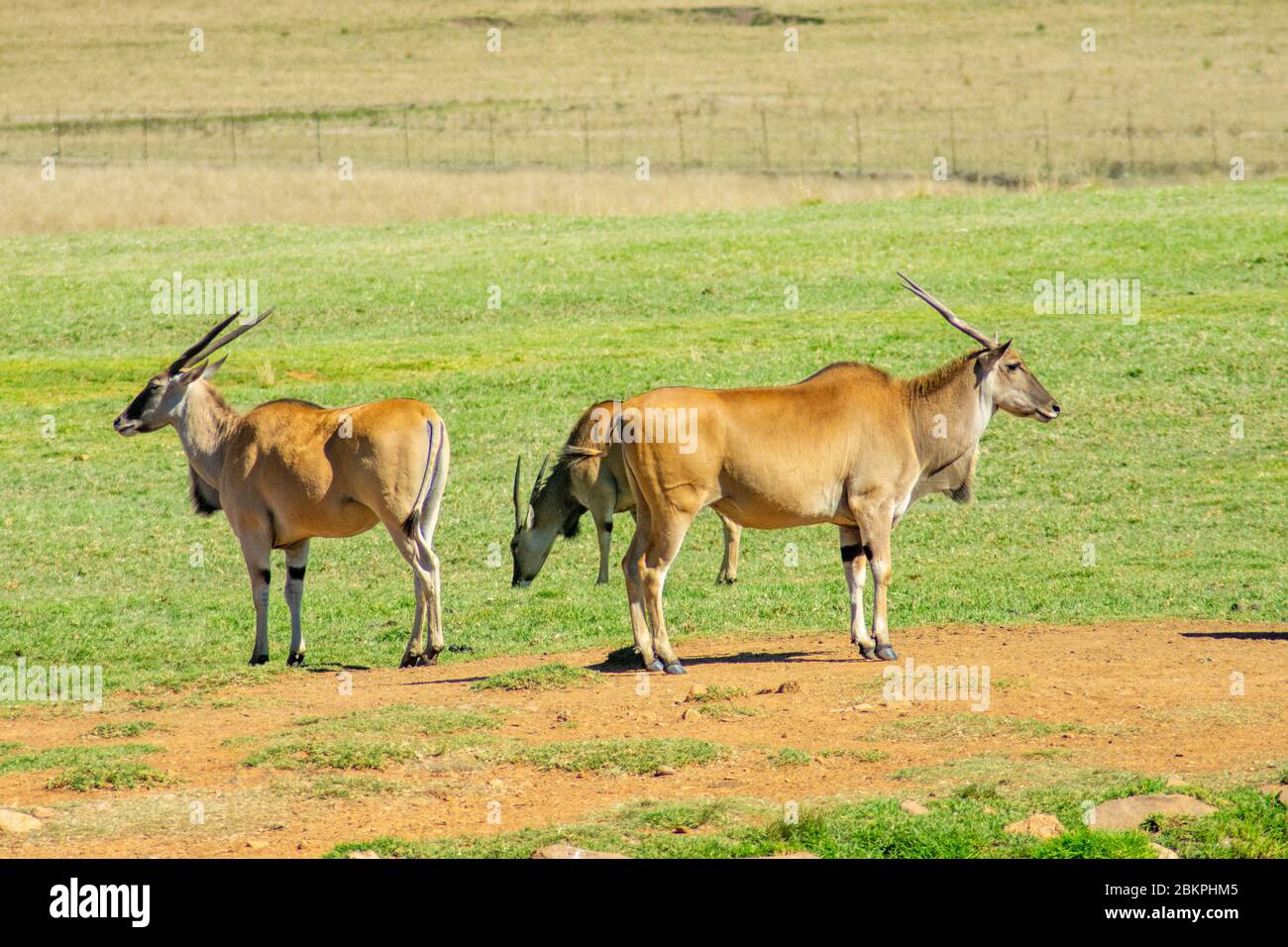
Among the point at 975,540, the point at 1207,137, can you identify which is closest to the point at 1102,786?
the point at 975,540

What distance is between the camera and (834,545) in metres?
→ 17.8

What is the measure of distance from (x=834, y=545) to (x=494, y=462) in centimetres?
458

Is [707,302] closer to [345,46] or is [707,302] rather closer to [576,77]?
[576,77]

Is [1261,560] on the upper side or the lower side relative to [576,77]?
lower

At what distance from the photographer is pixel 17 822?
8.39 metres

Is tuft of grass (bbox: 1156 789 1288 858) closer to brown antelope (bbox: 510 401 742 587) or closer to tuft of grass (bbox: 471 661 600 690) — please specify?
tuft of grass (bbox: 471 661 600 690)

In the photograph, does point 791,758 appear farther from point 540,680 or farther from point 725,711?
point 540,680

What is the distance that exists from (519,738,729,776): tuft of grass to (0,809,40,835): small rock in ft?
8.56

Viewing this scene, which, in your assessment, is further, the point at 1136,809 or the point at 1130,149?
the point at 1130,149

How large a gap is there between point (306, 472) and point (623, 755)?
4714 mm

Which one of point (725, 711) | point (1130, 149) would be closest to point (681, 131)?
point (1130, 149)

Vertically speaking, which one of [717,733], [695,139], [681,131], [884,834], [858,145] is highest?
[681,131]

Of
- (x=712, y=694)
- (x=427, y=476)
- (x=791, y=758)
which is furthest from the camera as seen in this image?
Answer: (x=427, y=476)

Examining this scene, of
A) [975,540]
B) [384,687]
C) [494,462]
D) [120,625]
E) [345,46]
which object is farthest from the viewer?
[345,46]
